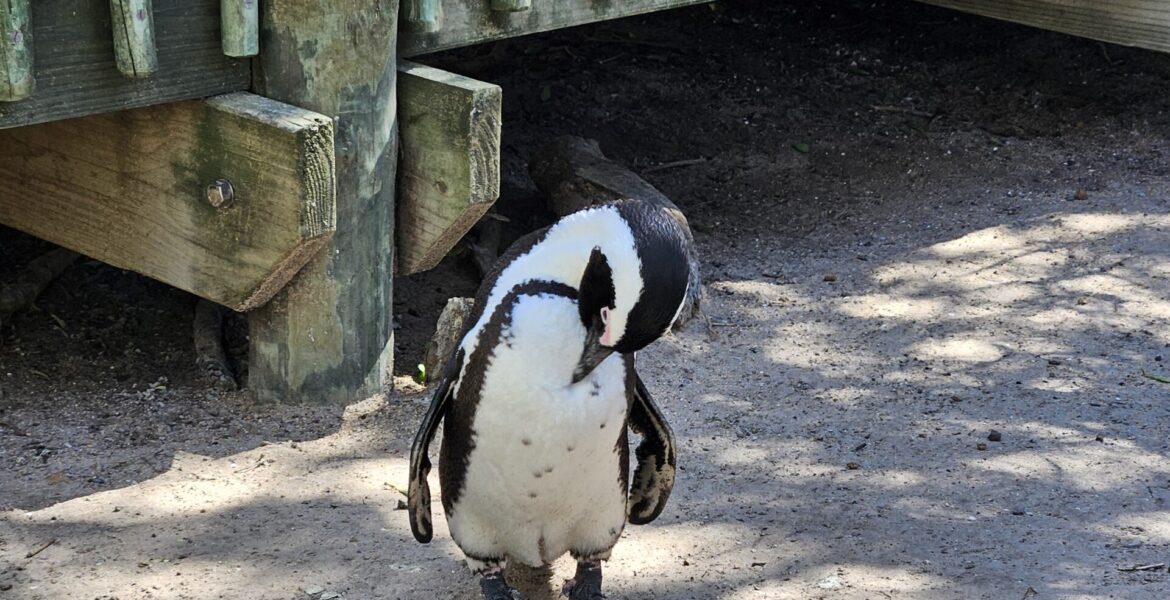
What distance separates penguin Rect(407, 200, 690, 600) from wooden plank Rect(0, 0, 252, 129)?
1135 millimetres

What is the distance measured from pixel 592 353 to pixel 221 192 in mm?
1457

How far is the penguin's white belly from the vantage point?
2.75 metres

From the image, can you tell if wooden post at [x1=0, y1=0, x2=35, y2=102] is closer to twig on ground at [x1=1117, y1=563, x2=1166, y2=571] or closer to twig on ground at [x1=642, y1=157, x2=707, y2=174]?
twig on ground at [x1=1117, y1=563, x2=1166, y2=571]

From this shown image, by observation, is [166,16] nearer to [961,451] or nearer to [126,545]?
[126,545]

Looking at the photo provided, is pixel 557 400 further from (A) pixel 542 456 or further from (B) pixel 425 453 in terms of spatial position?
(B) pixel 425 453

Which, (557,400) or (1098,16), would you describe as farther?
(1098,16)

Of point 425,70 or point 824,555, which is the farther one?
point 425,70

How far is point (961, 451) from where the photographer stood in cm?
392

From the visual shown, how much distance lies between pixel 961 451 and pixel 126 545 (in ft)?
7.71

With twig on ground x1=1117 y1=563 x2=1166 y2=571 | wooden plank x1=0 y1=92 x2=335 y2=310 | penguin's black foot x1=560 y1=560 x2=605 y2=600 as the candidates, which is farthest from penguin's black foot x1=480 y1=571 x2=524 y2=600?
twig on ground x1=1117 y1=563 x2=1166 y2=571

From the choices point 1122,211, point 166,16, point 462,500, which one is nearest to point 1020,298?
point 1122,211

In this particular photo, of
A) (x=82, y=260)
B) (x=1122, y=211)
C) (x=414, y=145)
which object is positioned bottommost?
(x=82, y=260)

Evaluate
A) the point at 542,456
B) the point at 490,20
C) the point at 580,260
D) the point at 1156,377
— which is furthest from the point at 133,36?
the point at 1156,377

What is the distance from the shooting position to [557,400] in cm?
276
